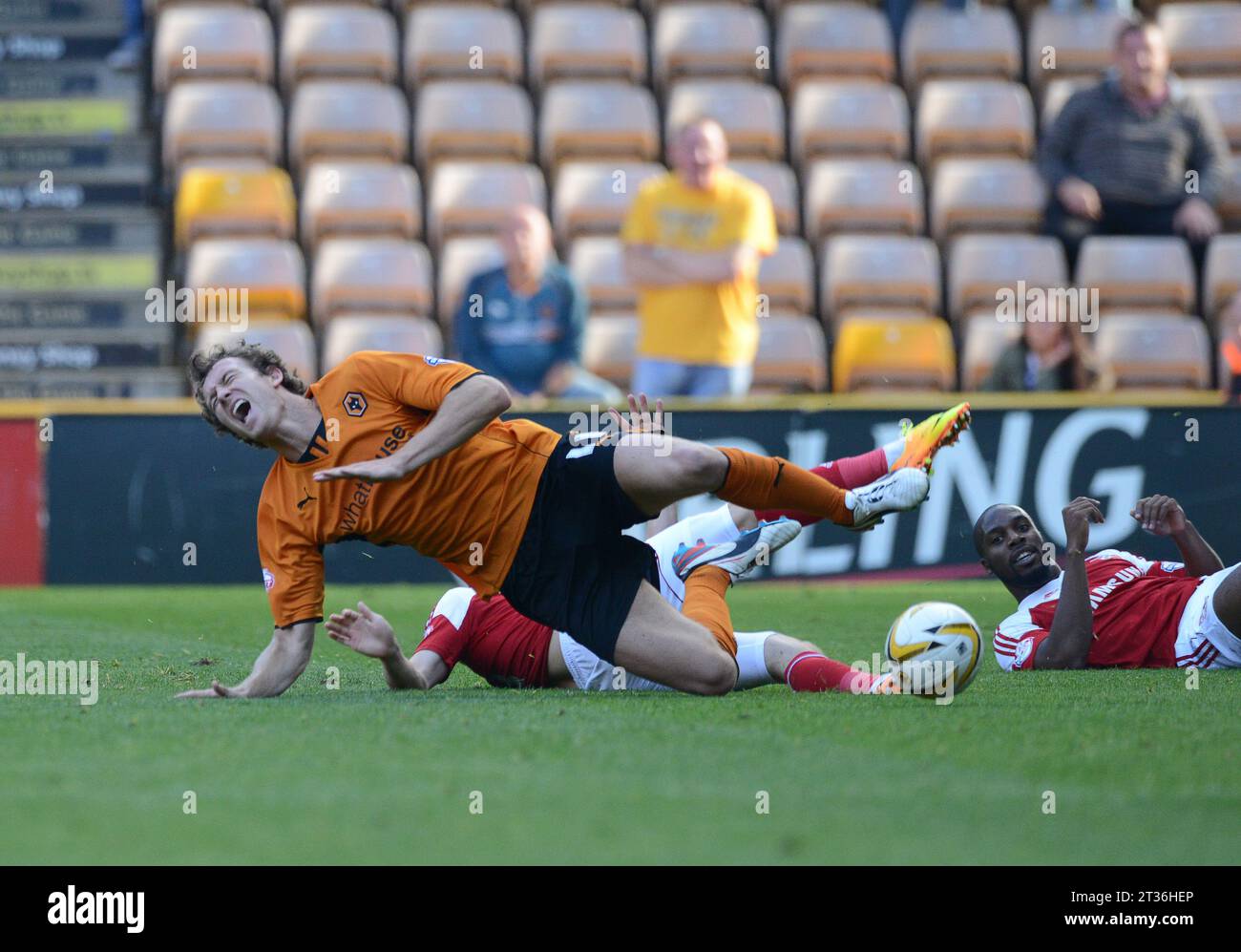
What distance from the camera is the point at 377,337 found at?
12.0m

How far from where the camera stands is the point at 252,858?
130 inches

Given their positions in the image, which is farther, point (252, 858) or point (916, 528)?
point (916, 528)

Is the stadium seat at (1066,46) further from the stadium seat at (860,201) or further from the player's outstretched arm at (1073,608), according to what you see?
the player's outstretched arm at (1073,608)

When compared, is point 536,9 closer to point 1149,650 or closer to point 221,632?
point 221,632

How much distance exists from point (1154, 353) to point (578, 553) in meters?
7.83

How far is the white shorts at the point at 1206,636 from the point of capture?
644 cm

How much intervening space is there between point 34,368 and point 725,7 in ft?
19.8

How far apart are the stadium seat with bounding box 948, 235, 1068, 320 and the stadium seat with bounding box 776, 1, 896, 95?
6.54ft

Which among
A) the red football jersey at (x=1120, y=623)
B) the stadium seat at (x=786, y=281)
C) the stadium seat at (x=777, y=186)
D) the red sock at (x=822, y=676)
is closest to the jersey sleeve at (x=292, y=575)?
the red sock at (x=822, y=676)

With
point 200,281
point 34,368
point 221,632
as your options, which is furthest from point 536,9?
point 221,632

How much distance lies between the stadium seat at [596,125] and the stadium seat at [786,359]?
7.12 ft

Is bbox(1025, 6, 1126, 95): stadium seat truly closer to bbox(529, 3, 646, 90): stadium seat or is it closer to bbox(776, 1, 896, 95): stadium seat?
bbox(776, 1, 896, 95): stadium seat

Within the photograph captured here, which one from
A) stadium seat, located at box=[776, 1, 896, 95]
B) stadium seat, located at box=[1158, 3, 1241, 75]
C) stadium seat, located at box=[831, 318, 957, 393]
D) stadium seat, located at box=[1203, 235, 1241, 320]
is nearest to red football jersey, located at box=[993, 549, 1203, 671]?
stadium seat, located at box=[831, 318, 957, 393]

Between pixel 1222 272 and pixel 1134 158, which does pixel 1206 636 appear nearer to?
pixel 1134 158
